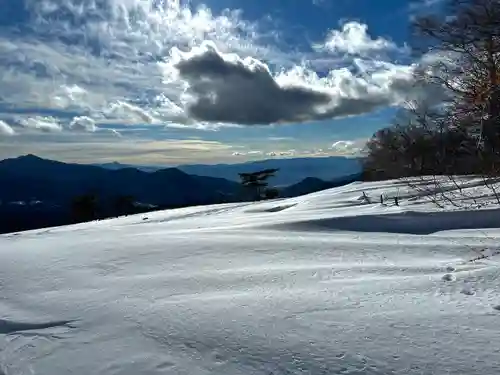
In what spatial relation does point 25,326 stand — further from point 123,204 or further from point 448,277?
point 123,204

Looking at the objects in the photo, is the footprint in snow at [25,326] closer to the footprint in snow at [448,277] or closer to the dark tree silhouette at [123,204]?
the footprint in snow at [448,277]

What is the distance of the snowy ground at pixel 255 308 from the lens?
2.04 meters

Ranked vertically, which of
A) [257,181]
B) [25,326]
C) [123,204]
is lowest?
[25,326]

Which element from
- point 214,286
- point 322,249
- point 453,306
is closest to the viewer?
point 453,306

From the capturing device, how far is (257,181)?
36094 millimetres

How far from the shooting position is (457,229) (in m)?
5.56

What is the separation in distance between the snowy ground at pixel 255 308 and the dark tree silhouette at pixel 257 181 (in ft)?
101

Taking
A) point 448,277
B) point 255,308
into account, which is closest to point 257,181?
point 448,277

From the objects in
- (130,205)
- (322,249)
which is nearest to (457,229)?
(322,249)

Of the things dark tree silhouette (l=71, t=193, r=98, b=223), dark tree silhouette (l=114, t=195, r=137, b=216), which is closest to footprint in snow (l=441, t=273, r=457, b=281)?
dark tree silhouette (l=71, t=193, r=98, b=223)

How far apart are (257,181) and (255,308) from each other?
33451mm

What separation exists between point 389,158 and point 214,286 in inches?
1376

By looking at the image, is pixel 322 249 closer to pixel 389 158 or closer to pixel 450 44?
pixel 450 44

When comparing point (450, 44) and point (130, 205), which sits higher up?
point (450, 44)
